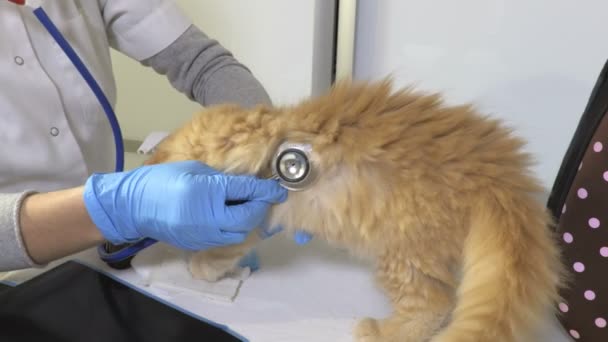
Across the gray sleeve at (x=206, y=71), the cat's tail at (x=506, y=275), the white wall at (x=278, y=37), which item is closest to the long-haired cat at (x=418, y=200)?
the cat's tail at (x=506, y=275)

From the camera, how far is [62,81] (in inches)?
34.7

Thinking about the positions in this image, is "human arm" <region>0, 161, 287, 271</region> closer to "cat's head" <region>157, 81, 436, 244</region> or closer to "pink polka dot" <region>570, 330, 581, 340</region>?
"cat's head" <region>157, 81, 436, 244</region>

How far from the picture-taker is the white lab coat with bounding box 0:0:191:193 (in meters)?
0.81

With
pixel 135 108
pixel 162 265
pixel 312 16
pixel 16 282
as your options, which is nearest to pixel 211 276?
pixel 162 265

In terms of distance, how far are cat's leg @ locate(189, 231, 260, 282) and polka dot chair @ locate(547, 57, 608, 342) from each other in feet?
1.51

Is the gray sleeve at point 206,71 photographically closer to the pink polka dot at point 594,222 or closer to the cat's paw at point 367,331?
the cat's paw at point 367,331

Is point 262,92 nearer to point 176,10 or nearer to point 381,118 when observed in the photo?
point 176,10

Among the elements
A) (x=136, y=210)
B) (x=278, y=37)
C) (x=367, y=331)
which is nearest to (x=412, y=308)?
(x=367, y=331)

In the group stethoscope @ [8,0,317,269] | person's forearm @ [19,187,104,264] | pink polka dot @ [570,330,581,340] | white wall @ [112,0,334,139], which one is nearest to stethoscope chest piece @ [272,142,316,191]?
stethoscope @ [8,0,317,269]

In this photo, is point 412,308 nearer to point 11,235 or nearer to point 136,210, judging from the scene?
point 136,210

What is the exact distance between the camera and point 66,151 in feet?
2.86

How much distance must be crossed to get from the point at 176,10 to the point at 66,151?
36cm

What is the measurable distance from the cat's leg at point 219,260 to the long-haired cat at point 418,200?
0.10 m

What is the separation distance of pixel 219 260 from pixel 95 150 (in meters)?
0.38
